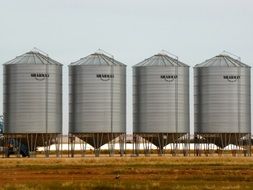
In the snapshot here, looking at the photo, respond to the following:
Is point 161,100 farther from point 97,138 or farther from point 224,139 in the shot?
point 224,139

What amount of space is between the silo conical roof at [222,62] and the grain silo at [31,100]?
71.2 feet

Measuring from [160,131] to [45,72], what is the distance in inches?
701

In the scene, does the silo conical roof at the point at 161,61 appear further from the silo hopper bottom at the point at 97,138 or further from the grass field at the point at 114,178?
the grass field at the point at 114,178

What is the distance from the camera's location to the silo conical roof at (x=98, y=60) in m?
104

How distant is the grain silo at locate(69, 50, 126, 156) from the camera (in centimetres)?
10319

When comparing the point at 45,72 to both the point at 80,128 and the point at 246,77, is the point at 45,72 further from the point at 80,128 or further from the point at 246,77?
the point at 246,77

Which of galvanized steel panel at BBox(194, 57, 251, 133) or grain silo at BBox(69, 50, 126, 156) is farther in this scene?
galvanized steel panel at BBox(194, 57, 251, 133)

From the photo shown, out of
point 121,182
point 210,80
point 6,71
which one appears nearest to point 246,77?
point 210,80

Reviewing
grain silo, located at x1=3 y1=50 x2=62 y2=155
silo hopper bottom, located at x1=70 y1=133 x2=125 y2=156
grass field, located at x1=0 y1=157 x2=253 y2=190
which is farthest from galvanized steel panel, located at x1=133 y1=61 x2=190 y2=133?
grass field, located at x1=0 y1=157 x2=253 y2=190

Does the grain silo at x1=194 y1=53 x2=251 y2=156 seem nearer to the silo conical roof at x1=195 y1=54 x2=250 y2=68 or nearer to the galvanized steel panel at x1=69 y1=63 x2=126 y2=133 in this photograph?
the silo conical roof at x1=195 y1=54 x2=250 y2=68

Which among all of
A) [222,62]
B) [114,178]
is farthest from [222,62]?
[114,178]

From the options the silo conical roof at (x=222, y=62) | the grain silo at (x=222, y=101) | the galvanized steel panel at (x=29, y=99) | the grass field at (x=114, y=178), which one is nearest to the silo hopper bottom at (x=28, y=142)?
the galvanized steel panel at (x=29, y=99)

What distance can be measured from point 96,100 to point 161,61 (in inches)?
443

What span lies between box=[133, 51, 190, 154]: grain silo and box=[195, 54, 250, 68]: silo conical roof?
3.39m
